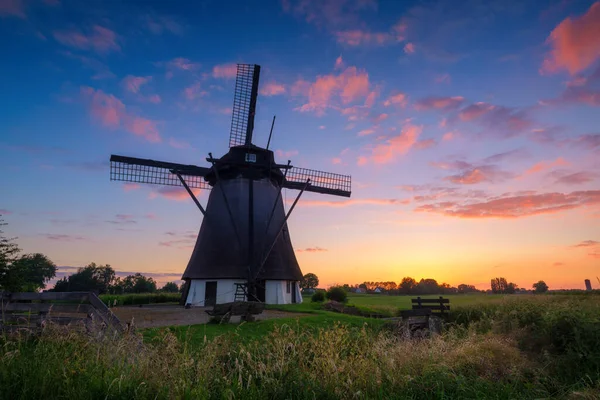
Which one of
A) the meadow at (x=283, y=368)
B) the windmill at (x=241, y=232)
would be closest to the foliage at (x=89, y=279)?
the windmill at (x=241, y=232)

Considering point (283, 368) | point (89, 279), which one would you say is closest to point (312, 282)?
point (89, 279)

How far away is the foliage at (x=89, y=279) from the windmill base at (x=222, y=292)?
67.5 m

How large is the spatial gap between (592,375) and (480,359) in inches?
124

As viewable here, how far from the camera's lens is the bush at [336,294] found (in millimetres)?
32562

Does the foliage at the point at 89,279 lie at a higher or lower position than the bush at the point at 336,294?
higher

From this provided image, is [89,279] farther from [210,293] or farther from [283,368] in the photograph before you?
[283,368]

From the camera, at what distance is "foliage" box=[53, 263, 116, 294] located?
Result: 279ft

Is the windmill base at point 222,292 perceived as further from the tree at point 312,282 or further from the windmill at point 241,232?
the tree at point 312,282

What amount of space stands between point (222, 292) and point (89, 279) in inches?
3408

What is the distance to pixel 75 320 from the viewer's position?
945 cm

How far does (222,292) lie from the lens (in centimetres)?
2594

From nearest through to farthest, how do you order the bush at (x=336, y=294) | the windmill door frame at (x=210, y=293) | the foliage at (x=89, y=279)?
the windmill door frame at (x=210, y=293) → the bush at (x=336, y=294) → the foliage at (x=89, y=279)

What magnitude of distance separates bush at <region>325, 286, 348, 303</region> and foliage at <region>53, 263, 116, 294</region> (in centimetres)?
6821

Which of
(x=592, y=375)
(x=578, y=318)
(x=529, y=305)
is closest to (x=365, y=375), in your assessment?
(x=592, y=375)
